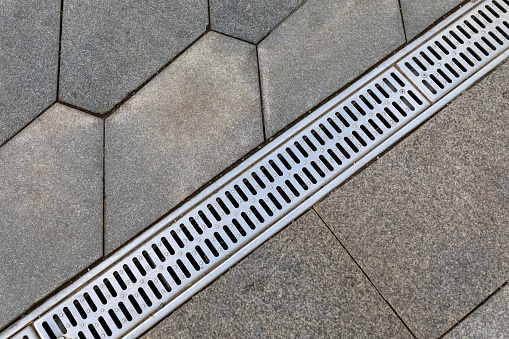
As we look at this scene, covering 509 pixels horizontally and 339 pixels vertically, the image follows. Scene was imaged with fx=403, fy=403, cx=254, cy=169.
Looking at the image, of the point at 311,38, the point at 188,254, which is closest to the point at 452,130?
the point at 311,38

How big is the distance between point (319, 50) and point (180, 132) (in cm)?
90

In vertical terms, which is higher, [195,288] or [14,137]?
[14,137]

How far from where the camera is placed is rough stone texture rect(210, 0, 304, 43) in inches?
90.8

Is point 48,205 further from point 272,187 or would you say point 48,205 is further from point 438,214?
point 438,214

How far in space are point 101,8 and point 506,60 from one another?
2339 mm

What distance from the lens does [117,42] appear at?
7.53 feet

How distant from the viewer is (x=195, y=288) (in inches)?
76.0

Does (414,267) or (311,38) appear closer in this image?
(414,267)

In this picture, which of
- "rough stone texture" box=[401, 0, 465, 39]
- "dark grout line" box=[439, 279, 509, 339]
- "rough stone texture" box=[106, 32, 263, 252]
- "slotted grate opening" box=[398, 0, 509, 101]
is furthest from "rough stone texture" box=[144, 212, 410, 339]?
"rough stone texture" box=[401, 0, 465, 39]

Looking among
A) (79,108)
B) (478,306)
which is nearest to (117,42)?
(79,108)

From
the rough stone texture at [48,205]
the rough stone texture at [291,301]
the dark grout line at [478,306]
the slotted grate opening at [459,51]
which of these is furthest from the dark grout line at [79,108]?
the dark grout line at [478,306]

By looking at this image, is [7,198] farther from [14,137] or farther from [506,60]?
[506,60]

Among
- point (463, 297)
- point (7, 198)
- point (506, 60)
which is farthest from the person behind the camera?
point (506, 60)

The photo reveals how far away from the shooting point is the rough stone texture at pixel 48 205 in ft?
6.37
